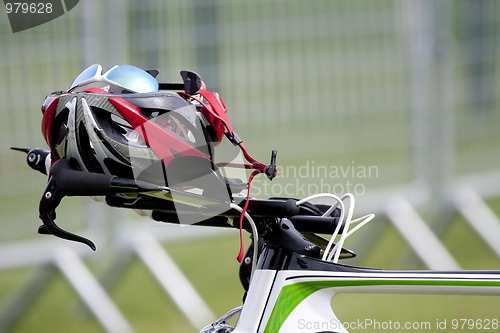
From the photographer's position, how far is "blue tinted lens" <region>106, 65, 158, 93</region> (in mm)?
1371

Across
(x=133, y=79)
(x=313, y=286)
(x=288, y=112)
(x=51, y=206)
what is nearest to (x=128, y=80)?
(x=133, y=79)

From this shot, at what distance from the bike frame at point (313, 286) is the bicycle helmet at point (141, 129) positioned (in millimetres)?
161

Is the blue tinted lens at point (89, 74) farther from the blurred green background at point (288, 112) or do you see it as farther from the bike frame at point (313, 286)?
the blurred green background at point (288, 112)

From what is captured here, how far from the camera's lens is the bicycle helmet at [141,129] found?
130 centimetres

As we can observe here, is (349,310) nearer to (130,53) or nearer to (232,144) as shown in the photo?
(130,53)

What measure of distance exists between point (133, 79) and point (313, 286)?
405 mm

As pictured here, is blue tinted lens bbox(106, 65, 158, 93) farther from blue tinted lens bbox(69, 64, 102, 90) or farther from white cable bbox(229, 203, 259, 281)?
white cable bbox(229, 203, 259, 281)

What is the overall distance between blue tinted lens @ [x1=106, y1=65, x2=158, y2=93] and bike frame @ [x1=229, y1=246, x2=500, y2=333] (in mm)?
308

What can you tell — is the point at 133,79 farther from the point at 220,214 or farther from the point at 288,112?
the point at 288,112

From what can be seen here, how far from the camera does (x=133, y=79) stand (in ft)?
4.52

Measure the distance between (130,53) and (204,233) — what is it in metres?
0.83

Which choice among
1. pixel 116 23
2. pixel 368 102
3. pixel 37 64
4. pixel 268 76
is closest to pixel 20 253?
pixel 37 64

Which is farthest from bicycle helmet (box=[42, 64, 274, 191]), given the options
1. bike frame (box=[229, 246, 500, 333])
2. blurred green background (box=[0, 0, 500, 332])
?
blurred green background (box=[0, 0, 500, 332])

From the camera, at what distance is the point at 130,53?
12.1 feet
